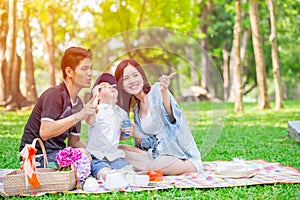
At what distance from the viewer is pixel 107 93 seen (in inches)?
139

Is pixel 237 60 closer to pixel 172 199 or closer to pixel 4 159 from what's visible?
pixel 4 159

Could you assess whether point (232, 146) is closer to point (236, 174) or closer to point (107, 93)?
point (236, 174)

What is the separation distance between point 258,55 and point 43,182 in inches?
363

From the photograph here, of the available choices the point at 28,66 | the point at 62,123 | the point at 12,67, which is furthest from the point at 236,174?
the point at 28,66

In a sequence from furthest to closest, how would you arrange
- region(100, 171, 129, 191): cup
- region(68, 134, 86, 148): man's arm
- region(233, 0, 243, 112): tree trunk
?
region(233, 0, 243, 112): tree trunk, region(68, 134, 86, 148): man's arm, region(100, 171, 129, 191): cup

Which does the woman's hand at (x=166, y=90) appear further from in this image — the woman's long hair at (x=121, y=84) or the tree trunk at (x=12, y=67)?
the tree trunk at (x=12, y=67)

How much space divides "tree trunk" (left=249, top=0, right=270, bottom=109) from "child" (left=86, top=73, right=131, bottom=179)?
828 centimetres

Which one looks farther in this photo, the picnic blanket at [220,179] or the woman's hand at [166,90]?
the woman's hand at [166,90]

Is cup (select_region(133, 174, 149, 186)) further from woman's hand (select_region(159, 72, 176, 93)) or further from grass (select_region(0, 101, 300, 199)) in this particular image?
woman's hand (select_region(159, 72, 176, 93))

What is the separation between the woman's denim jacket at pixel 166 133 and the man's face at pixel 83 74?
0.45 m

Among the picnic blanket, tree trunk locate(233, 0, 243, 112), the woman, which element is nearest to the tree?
tree trunk locate(233, 0, 243, 112)

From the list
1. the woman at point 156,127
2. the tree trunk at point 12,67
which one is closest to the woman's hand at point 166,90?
the woman at point 156,127

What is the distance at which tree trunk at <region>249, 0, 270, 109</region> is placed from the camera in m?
11.4

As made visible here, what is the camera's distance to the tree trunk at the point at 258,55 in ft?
37.3
